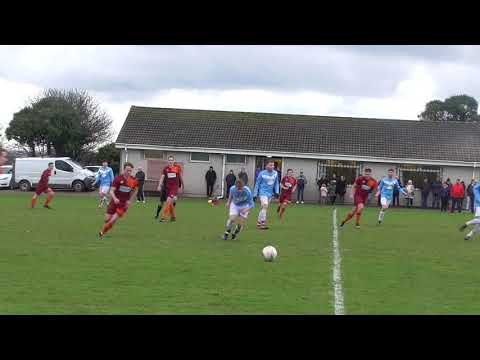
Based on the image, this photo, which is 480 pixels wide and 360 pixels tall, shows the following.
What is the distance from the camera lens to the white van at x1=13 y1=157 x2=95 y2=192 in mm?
46781

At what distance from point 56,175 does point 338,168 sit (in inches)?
672

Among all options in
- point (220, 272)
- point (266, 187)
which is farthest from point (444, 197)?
point (220, 272)

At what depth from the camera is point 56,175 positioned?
155 ft

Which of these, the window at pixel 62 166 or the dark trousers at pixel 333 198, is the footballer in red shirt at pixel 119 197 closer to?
the dark trousers at pixel 333 198

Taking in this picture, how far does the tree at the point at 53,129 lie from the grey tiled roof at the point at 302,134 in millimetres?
14979

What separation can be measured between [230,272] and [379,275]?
2.31 metres

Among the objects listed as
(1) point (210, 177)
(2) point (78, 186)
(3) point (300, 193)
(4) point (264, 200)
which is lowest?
(4) point (264, 200)

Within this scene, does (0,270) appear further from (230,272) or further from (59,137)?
(59,137)

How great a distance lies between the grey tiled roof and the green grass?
27.2 meters

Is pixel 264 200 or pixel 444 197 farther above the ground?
pixel 444 197

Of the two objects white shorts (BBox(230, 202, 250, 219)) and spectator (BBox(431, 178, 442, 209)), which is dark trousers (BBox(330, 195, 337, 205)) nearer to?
spectator (BBox(431, 178, 442, 209))

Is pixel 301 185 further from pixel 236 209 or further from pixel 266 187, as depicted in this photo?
pixel 236 209
